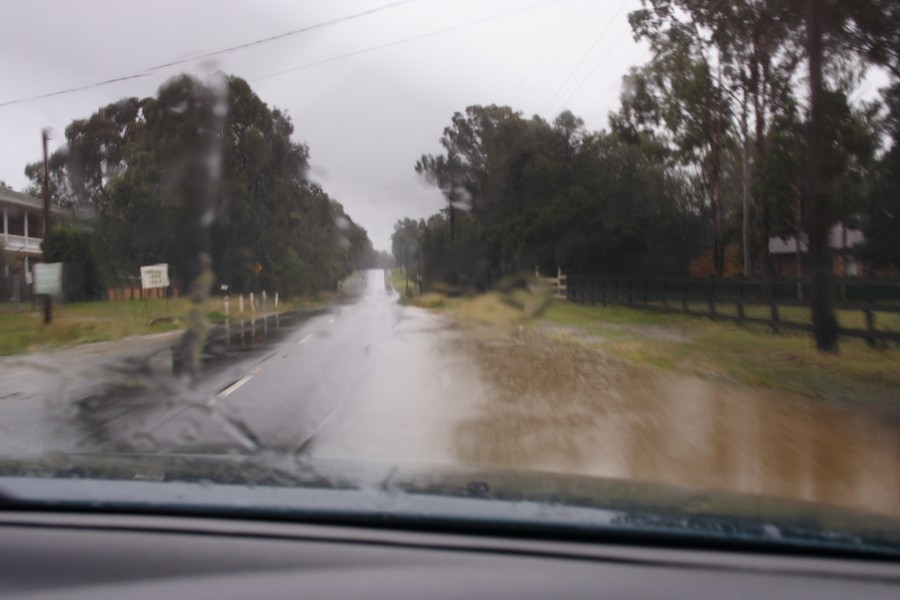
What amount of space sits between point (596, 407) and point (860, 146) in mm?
25689

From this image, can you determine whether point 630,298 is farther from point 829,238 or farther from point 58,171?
point 58,171

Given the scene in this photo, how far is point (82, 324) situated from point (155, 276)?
21.2 feet

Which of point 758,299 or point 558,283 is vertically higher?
point 558,283

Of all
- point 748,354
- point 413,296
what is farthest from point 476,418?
point 413,296

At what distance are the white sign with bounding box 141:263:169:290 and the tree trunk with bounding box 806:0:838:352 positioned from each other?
10.8 meters

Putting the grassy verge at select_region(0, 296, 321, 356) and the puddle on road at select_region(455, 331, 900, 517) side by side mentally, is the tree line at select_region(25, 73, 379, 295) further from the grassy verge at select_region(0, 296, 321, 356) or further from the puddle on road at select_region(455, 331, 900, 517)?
the puddle on road at select_region(455, 331, 900, 517)

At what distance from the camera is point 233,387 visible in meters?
11.2

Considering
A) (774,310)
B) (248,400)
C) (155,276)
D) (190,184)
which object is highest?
(190,184)

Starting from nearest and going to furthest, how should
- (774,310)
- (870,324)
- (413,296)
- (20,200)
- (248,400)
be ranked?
(248,400)
(870,324)
(774,310)
(20,200)
(413,296)

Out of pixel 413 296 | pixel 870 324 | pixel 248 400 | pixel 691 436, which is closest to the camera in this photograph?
pixel 691 436

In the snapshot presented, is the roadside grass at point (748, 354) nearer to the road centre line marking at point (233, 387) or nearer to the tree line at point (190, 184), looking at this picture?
the road centre line marking at point (233, 387)

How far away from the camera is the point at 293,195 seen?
15625 millimetres

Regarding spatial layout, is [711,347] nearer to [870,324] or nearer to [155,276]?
[870,324]

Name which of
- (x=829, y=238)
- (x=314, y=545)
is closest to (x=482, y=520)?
(x=314, y=545)
